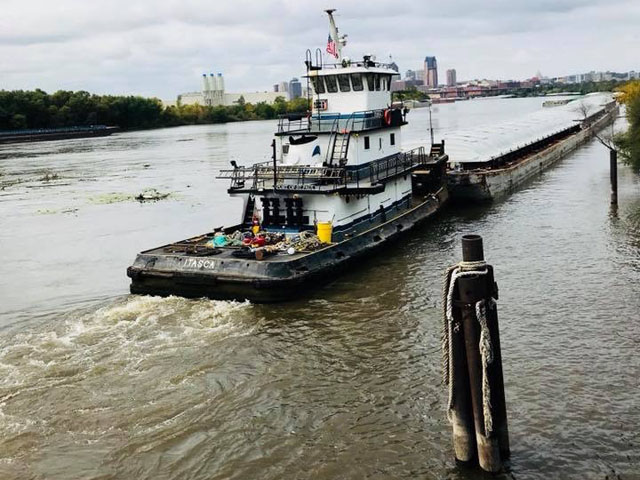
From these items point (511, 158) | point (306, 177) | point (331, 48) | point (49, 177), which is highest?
point (331, 48)

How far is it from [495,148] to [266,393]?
35.0 m

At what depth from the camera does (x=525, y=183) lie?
145 ft

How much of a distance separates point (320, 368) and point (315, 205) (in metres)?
9.70

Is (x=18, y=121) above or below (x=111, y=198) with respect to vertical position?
above

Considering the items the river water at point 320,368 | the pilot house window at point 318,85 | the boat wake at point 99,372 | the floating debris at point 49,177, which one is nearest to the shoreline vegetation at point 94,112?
the floating debris at point 49,177

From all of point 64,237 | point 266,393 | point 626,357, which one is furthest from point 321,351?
point 64,237

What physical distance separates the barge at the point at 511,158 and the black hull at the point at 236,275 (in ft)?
55.9

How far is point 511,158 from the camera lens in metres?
48.8

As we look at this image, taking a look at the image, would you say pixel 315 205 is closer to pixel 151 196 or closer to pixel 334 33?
pixel 334 33

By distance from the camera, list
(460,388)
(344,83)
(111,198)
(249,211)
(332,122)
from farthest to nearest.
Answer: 1. (111,198)
2. (344,83)
3. (332,122)
4. (249,211)
5. (460,388)

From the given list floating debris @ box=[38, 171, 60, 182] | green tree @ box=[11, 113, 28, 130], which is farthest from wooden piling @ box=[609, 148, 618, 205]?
green tree @ box=[11, 113, 28, 130]

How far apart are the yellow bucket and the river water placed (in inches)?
64.6

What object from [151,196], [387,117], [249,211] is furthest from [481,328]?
[151,196]

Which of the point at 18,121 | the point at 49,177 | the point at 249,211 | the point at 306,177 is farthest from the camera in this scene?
the point at 18,121
